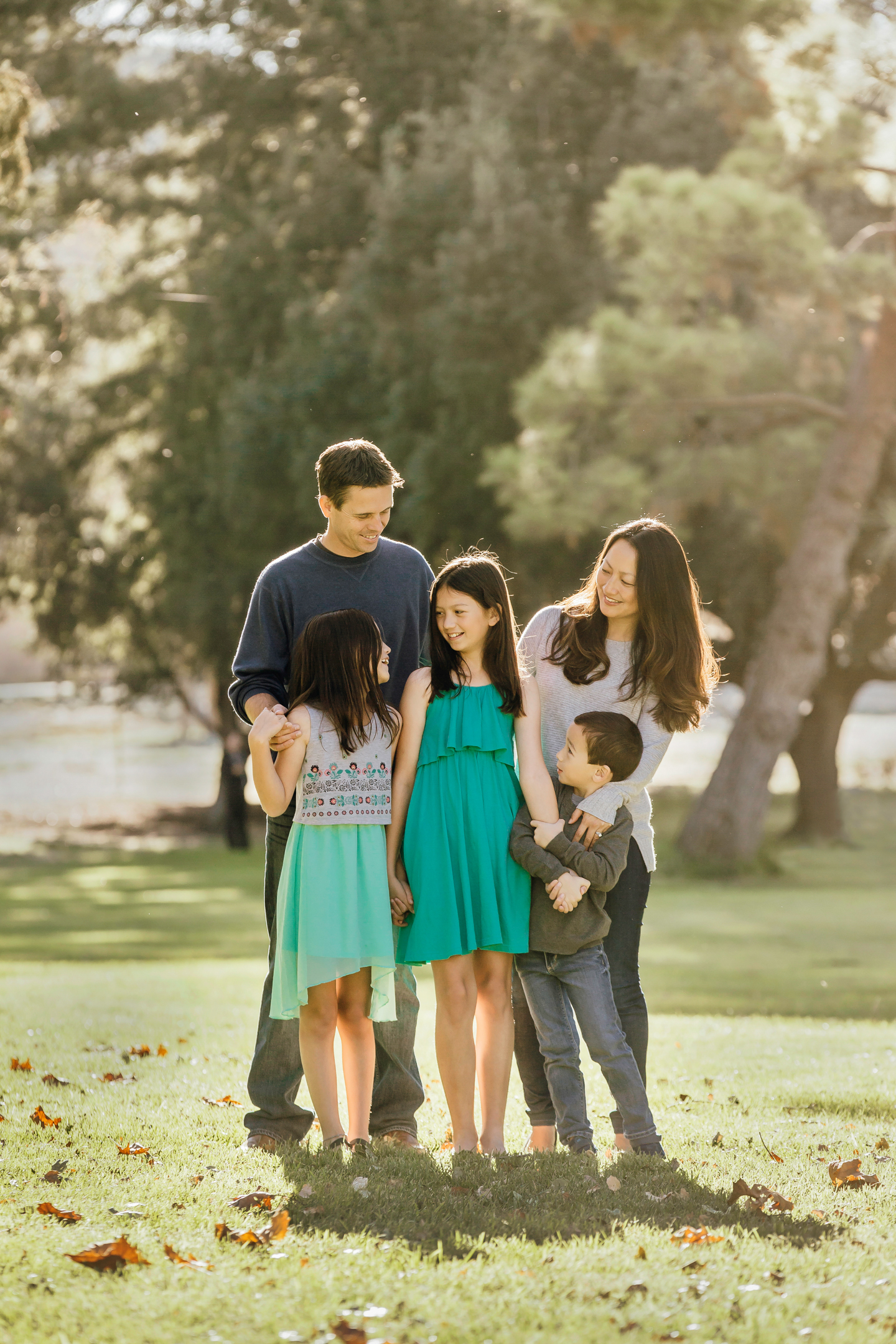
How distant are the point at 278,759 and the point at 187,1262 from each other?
137cm

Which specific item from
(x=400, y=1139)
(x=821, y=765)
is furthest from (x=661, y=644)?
(x=821, y=765)

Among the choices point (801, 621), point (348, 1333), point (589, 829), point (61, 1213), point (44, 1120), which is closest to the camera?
point (348, 1333)

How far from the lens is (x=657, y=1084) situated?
5320 mm

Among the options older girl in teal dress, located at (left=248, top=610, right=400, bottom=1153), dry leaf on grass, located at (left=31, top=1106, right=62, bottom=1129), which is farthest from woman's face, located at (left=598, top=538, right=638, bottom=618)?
dry leaf on grass, located at (left=31, top=1106, right=62, bottom=1129)

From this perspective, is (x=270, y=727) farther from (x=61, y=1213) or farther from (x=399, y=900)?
(x=61, y=1213)

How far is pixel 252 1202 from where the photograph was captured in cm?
331

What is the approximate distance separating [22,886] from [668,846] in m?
8.60

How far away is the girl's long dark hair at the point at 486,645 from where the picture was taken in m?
3.82

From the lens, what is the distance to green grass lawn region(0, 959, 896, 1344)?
2680 mm

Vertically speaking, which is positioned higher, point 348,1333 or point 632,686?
point 632,686

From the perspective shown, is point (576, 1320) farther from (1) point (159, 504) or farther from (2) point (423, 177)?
(1) point (159, 504)

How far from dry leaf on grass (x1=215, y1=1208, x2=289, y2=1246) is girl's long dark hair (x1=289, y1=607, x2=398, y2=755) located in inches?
48.1

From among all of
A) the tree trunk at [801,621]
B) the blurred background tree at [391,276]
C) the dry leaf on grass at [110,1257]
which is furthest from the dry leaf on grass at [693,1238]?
the tree trunk at [801,621]

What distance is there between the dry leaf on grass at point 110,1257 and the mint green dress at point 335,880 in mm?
895
